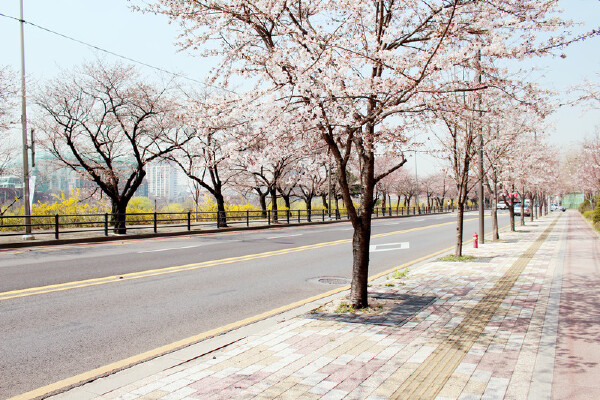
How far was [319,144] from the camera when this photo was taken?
7699mm

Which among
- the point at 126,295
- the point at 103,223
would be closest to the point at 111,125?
the point at 103,223

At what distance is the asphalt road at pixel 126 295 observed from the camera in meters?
4.89

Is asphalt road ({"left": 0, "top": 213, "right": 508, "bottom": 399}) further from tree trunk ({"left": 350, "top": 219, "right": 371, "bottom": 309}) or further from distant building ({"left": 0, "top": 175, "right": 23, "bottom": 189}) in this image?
distant building ({"left": 0, "top": 175, "right": 23, "bottom": 189})

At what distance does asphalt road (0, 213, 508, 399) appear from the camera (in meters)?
4.89

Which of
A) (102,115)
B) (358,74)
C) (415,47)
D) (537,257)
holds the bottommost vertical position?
(537,257)

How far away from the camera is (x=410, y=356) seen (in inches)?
177

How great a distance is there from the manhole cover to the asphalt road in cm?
18

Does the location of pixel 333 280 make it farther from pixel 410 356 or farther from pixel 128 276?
pixel 410 356

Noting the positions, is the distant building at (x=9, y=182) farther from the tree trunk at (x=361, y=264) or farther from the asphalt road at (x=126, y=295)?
the tree trunk at (x=361, y=264)

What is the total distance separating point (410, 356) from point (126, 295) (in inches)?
213

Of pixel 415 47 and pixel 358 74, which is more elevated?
pixel 415 47

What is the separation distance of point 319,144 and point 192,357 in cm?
436

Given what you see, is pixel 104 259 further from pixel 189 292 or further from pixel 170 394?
pixel 170 394

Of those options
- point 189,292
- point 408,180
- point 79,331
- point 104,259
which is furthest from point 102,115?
point 408,180
